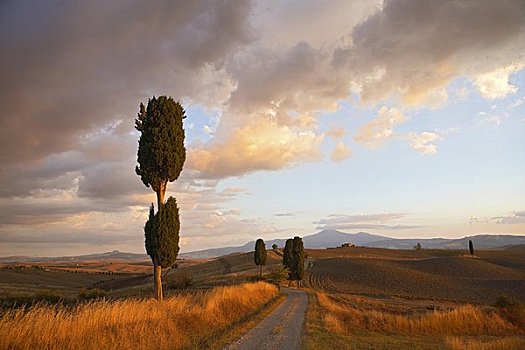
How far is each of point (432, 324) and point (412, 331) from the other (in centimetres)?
226

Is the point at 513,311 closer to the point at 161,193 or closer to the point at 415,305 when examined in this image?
the point at 415,305

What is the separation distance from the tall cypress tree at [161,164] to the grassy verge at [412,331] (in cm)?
861

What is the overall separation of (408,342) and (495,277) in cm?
7304

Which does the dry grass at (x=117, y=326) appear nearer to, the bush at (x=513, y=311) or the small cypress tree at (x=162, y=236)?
the small cypress tree at (x=162, y=236)

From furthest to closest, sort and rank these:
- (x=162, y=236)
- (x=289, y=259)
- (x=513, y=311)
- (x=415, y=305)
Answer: (x=289, y=259)
(x=415, y=305)
(x=513, y=311)
(x=162, y=236)

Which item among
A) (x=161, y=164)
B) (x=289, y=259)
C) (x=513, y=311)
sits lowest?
(x=513, y=311)

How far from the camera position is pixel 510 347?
14.5 metres

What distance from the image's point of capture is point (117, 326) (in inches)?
495

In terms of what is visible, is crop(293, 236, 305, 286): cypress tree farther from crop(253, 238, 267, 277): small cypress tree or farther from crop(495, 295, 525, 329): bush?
crop(495, 295, 525, 329): bush

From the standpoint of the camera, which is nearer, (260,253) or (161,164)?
(161,164)

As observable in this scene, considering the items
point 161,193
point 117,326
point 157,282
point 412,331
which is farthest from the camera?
point 161,193

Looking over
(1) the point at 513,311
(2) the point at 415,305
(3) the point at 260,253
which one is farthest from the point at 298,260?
(1) the point at 513,311

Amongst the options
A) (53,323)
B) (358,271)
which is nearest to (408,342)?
(53,323)

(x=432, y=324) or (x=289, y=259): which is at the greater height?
(x=289, y=259)
